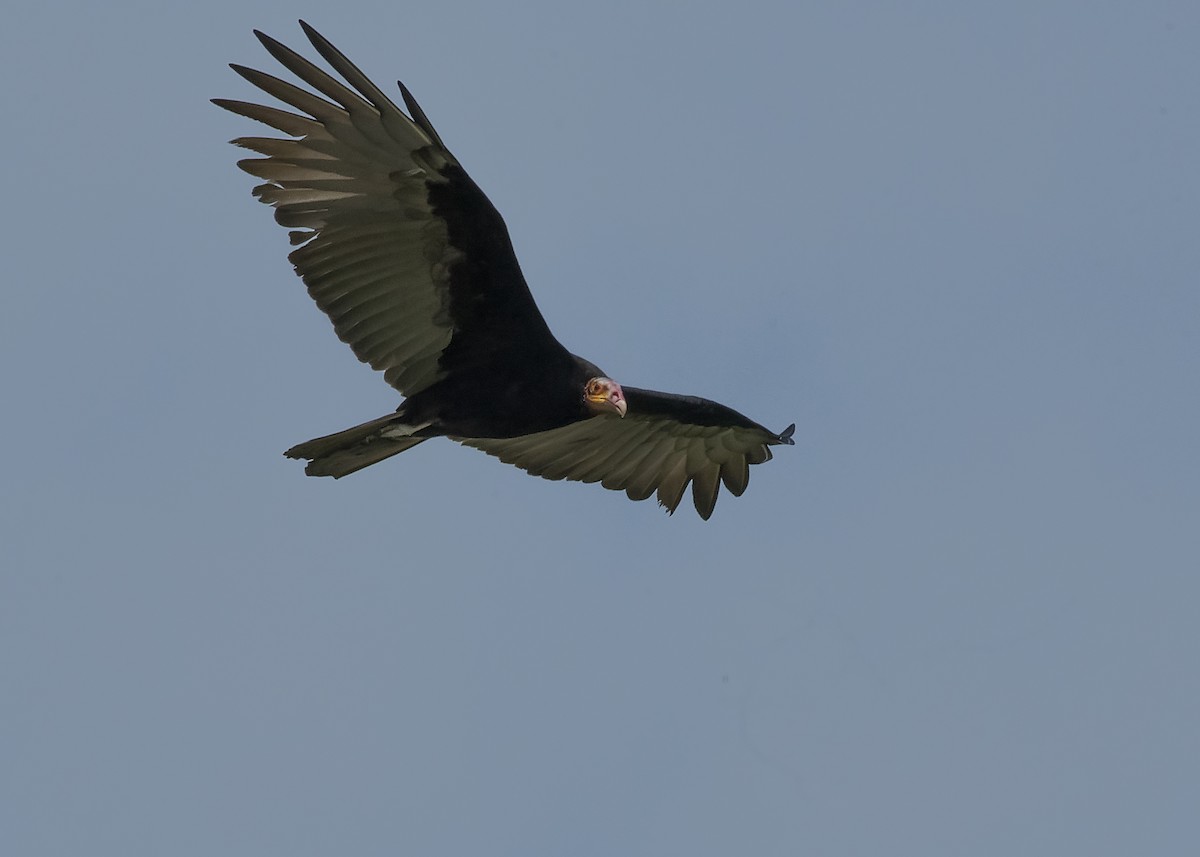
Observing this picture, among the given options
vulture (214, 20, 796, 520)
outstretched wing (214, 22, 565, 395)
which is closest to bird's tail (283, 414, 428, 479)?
vulture (214, 20, 796, 520)

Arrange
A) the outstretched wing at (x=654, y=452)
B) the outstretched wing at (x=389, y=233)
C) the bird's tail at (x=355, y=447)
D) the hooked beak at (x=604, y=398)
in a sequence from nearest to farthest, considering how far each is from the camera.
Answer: the outstretched wing at (x=389, y=233) → the bird's tail at (x=355, y=447) → the hooked beak at (x=604, y=398) → the outstretched wing at (x=654, y=452)

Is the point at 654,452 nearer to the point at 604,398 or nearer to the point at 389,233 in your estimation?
the point at 604,398

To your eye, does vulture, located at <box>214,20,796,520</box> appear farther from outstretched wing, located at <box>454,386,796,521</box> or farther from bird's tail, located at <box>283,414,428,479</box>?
outstretched wing, located at <box>454,386,796,521</box>

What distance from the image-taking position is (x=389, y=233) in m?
12.6

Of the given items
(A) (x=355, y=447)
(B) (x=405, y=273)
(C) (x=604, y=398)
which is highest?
(B) (x=405, y=273)

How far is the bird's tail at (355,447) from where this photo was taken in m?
12.8

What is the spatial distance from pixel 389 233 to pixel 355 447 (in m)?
1.44

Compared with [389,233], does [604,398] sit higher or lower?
lower

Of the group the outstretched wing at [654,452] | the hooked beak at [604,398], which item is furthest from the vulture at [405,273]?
the outstretched wing at [654,452]

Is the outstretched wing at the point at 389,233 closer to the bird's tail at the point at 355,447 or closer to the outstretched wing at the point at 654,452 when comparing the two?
the bird's tail at the point at 355,447

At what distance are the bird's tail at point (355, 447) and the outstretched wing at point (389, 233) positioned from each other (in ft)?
1.01

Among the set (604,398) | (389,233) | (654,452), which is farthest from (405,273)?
(654,452)

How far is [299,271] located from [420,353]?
986mm

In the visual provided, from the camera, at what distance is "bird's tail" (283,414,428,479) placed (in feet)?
42.0
